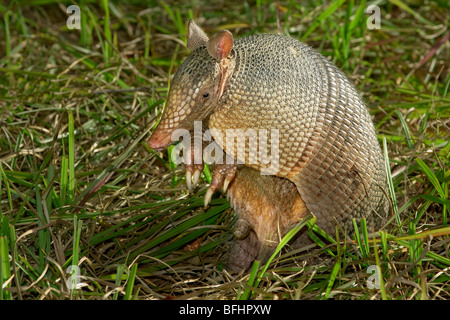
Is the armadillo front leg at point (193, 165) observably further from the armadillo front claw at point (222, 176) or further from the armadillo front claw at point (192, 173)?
the armadillo front claw at point (222, 176)

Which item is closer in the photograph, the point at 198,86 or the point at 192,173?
the point at 198,86

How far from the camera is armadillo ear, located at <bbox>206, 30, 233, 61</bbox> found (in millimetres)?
2996

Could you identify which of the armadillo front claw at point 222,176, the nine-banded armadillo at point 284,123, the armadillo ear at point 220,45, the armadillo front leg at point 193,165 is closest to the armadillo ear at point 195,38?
the nine-banded armadillo at point 284,123

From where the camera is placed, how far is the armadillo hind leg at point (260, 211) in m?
3.51

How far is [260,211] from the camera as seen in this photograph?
11.9ft

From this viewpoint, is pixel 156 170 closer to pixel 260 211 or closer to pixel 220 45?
pixel 260 211

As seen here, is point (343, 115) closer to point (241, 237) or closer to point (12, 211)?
point (241, 237)

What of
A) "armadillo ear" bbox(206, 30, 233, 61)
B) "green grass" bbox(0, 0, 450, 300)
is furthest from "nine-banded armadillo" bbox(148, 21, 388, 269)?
"green grass" bbox(0, 0, 450, 300)

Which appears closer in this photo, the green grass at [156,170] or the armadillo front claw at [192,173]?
the green grass at [156,170]

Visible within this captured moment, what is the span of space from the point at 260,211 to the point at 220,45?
3.60 ft

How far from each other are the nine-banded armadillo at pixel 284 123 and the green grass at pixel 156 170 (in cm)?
22

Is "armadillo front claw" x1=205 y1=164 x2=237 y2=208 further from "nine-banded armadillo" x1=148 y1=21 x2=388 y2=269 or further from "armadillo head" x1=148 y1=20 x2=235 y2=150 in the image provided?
"armadillo head" x1=148 y1=20 x2=235 y2=150

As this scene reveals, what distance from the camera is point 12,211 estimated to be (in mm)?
3844

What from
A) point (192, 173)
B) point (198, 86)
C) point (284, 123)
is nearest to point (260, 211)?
point (192, 173)
